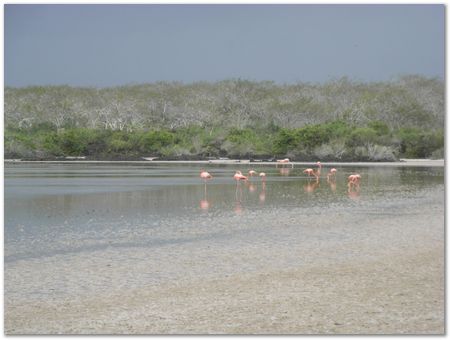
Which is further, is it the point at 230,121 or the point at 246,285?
the point at 230,121

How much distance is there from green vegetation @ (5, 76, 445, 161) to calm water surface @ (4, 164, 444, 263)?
5513 millimetres

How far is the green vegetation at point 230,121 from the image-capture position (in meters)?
43.6

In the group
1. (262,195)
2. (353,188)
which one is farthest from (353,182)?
(262,195)

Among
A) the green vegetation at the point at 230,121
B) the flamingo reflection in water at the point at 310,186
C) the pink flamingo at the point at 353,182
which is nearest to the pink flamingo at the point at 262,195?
the flamingo reflection in water at the point at 310,186

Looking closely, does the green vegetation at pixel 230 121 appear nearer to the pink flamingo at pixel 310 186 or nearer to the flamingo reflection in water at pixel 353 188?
the flamingo reflection in water at pixel 353 188

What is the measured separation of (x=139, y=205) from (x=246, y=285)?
897 cm

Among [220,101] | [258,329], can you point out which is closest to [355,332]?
[258,329]

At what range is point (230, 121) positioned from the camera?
7888 centimetres

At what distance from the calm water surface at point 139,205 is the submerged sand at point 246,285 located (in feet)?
3.00

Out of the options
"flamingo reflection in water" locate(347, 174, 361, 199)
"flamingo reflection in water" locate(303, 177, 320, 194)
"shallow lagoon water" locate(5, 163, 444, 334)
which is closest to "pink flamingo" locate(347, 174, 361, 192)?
"flamingo reflection in water" locate(347, 174, 361, 199)

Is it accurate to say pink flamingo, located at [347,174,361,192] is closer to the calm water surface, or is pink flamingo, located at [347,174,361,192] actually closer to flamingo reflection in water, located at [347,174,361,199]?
flamingo reflection in water, located at [347,174,361,199]

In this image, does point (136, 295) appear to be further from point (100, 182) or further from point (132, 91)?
point (132, 91)

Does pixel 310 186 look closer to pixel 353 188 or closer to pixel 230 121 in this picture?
pixel 353 188

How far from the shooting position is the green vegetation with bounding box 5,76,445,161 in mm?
43562
